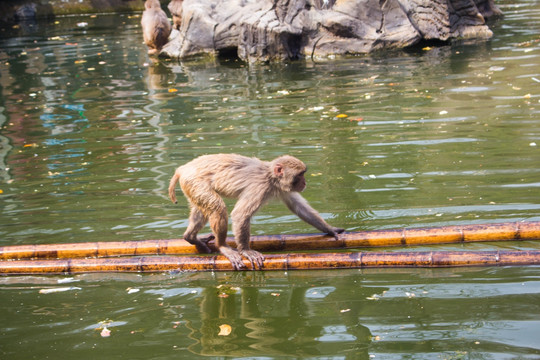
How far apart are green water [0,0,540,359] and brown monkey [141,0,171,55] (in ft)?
2.86

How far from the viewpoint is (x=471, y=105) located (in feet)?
33.5

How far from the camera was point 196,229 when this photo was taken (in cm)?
607

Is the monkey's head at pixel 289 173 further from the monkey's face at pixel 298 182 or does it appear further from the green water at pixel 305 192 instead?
the green water at pixel 305 192

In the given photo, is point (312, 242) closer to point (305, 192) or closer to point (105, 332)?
point (305, 192)

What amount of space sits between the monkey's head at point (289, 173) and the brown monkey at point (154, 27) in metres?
11.5

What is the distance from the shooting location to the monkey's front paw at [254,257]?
5.82 meters

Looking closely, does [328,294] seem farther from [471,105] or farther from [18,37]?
[18,37]

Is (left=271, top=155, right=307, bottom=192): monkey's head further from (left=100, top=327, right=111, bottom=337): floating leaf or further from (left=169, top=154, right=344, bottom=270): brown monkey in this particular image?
(left=100, top=327, right=111, bottom=337): floating leaf

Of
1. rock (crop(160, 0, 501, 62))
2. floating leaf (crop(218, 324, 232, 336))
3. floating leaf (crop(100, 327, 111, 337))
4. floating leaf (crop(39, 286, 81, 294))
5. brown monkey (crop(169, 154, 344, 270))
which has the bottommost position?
floating leaf (crop(218, 324, 232, 336))

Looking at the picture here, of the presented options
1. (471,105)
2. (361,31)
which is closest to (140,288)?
(471,105)

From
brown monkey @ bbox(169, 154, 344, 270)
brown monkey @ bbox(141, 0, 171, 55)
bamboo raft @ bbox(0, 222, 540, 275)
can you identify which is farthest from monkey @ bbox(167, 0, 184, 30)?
brown monkey @ bbox(169, 154, 344, 270)

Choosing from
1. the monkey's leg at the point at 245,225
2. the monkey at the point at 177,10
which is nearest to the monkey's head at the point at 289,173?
the monkey's leg at the point at 245,225

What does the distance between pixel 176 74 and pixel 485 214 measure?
31.9 ft

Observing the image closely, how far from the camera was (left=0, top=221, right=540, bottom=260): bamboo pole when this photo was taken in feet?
19.2
